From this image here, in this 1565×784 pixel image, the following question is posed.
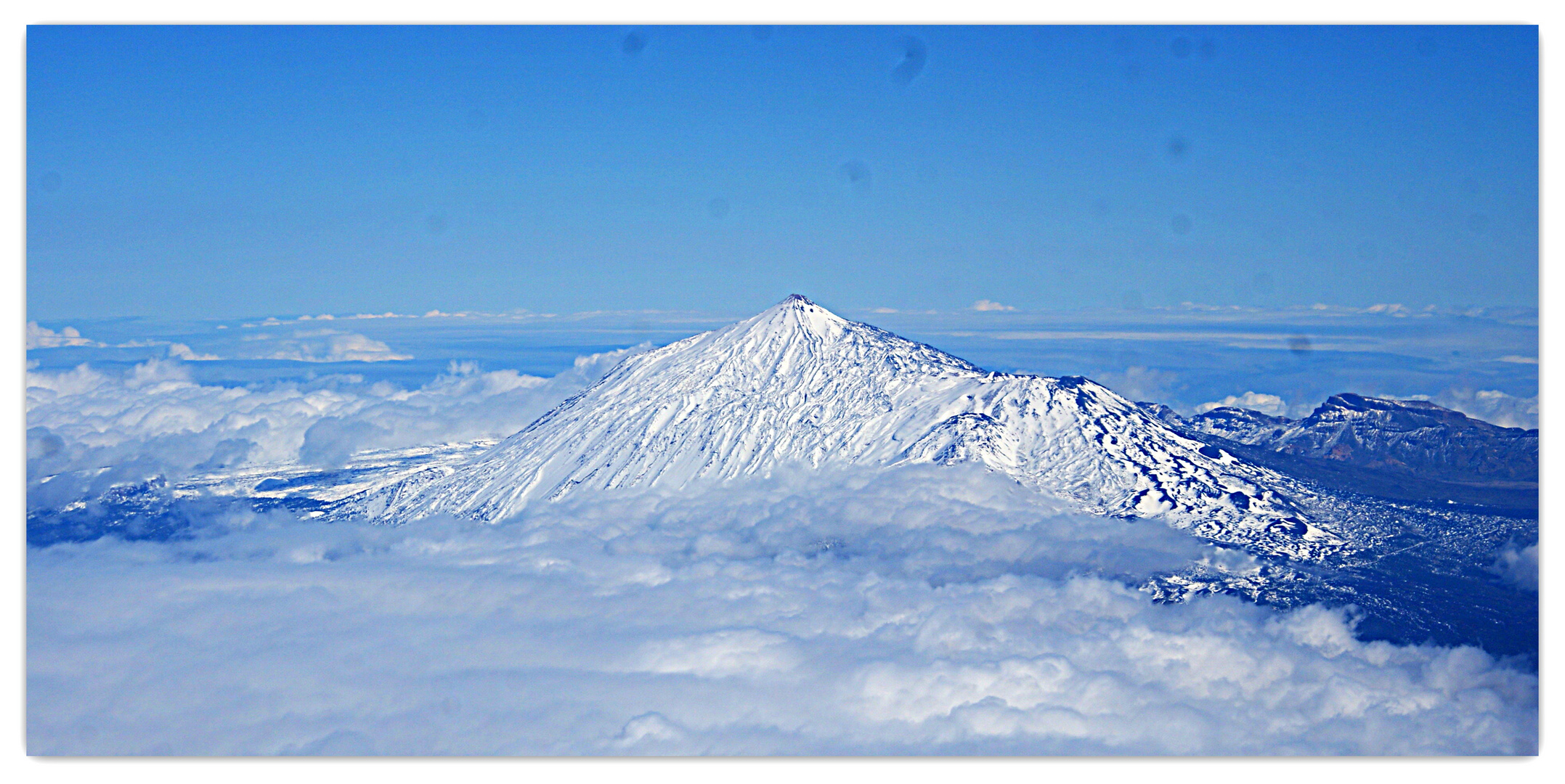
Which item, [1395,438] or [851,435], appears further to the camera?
[1395,438]

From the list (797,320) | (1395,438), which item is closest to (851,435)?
(797,320)

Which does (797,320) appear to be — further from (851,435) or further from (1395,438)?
(1395,438)

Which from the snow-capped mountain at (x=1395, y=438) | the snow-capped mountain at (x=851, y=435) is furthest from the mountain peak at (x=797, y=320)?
the snow-capped mountain at (x=1395, y=438)

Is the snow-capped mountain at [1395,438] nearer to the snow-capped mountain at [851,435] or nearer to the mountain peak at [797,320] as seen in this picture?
the snow-capped mountain at [851,435]

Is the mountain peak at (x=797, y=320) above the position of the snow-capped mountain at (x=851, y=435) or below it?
above

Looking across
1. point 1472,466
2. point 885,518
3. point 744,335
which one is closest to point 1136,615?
point 885,518

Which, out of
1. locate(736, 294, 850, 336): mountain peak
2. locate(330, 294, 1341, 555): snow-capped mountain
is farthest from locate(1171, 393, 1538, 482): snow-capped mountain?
locate(736, 294, 850, 336): mountain peak

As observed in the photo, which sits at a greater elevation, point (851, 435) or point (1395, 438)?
point (851, 435)
